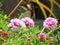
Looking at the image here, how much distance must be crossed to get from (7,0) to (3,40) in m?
1.54

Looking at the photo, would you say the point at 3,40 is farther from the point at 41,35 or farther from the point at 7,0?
the point at 7,0

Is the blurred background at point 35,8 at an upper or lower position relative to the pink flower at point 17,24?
lower

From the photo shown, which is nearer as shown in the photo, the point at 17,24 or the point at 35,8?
the point at 17,24

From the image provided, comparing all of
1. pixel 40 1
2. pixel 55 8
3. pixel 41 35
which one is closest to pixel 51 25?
pixel 41 35

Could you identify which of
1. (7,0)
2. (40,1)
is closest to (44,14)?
(40,1)

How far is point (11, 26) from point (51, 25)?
10.2 inches

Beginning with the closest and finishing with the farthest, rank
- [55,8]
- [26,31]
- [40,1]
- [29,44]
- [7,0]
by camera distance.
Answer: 1. [29,44]
2. [26,31]
3. [7,0]
4. [55,8]
5. [40,1]

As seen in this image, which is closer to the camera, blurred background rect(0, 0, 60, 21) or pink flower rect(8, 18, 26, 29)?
pink flower rect(8, 18, 26, 29)

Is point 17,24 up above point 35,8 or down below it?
above

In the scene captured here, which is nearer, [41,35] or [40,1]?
[41,35]

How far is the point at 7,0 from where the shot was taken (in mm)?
3213

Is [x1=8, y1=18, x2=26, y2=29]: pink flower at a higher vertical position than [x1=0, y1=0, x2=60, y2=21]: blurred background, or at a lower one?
higher

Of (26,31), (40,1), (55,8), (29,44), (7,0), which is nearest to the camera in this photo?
(29,44)

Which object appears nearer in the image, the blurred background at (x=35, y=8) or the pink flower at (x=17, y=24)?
the pink flower at (x=17, y=24)
